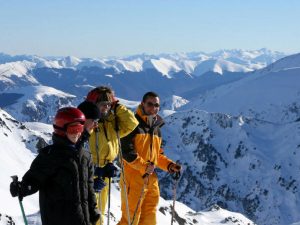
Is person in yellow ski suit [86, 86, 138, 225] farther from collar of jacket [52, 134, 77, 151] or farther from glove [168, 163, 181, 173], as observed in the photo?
collar of jacket [52, 134, 77, 151]

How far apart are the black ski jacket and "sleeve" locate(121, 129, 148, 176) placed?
3453 mm

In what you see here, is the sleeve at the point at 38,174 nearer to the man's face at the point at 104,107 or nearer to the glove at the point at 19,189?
the glove at the point at 19,189

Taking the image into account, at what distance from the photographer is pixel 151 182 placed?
11.2m

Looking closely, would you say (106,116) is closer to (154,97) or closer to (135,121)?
(135,121)

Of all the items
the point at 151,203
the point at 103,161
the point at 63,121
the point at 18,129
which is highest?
the point at 63,121

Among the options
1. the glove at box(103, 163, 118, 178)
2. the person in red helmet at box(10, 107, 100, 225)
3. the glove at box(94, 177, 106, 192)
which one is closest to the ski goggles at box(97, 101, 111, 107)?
the glove at box(103, 163, 118, 178)

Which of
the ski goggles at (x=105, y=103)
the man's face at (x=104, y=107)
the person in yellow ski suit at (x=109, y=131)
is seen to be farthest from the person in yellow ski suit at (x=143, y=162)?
the ski goggles at (x=105, y=103)

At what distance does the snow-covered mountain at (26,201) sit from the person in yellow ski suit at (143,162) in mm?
8917

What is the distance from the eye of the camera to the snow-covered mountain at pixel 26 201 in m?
36.5

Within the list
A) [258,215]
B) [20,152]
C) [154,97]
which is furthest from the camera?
[258,215]

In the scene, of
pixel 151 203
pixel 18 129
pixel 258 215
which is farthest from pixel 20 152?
pixel 258 215

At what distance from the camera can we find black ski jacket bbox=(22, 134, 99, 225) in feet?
22.0

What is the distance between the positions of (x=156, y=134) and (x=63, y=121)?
4.53 meters

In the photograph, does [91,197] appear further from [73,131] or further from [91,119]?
[91,119]
